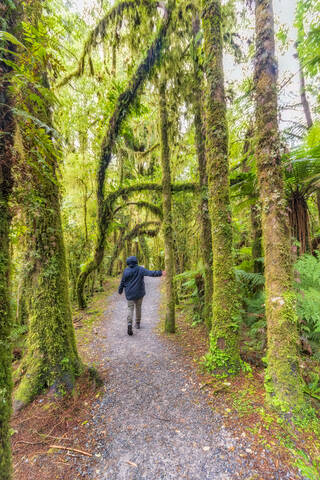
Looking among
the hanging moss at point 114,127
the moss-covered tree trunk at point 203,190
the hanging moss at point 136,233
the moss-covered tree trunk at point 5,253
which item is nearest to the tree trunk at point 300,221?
the moss-covered tree trunk at point 203,190

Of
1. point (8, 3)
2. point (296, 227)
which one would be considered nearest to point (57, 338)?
point (8, 3)

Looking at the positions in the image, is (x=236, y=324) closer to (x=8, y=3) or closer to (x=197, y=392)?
(x=197, y=392)

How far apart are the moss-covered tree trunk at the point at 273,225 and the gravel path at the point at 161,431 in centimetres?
89

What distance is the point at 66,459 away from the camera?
7.08 feet

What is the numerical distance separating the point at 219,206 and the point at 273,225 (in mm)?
1017

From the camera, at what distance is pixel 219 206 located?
138 inches

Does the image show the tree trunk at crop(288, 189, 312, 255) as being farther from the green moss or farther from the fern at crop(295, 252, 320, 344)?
the green moss

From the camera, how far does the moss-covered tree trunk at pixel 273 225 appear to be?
8.40 ft

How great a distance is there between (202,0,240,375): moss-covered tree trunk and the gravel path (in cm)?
82

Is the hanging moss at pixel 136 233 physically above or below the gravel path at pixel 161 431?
above

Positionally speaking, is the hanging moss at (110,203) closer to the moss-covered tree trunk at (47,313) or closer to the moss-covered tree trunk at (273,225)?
the moss-covered tree trunk at (273,225)

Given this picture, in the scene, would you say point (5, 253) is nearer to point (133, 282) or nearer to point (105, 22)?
point (133, 282)

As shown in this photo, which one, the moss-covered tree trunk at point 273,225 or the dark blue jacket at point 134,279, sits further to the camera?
the dark blue jacket at point 134,279

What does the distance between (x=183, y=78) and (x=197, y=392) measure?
674cm
